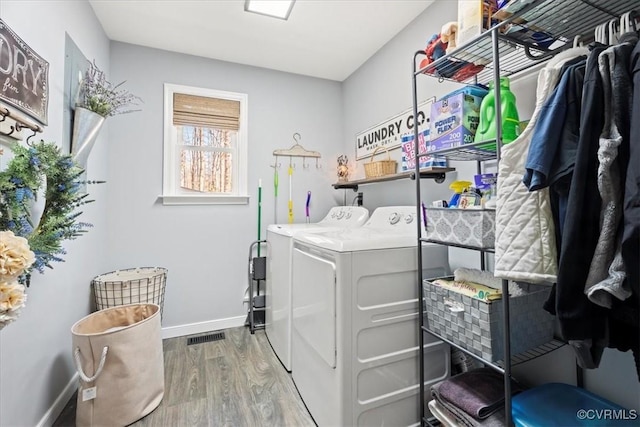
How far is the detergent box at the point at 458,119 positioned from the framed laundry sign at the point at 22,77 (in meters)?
1.76

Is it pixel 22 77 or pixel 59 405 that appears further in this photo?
pixel 59 405

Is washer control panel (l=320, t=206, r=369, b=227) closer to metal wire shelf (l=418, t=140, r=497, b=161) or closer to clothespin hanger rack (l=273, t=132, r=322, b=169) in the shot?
clothespin hanger rack (l=273, t=132, r=322, b=169)

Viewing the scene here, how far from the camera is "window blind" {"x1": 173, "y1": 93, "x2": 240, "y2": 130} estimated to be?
8.64 feet

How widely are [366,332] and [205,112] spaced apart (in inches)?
94.8

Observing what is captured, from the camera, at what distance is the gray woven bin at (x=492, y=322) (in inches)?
42.9

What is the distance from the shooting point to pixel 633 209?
1.99 ft

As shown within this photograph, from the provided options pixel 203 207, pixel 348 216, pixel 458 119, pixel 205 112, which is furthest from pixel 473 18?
pixel 203 207

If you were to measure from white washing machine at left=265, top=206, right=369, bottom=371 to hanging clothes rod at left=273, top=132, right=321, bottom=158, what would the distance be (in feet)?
2.33

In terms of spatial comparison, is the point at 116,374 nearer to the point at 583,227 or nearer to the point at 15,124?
the point at 15,124

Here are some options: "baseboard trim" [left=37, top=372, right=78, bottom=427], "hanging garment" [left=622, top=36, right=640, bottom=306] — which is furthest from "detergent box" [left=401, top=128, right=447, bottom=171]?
"baseboard trim" [left=37, top=372, right=78, bottom=427]

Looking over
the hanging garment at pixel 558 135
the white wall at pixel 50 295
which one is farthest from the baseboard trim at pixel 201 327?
the hanging garment at pixel 558 135

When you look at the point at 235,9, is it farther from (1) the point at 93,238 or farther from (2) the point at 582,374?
(2) the point at 582,374

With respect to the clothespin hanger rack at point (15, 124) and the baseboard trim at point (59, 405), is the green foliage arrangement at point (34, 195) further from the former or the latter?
the baseboard trim at point (59, 405)

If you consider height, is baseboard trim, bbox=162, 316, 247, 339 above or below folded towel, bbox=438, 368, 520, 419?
below
